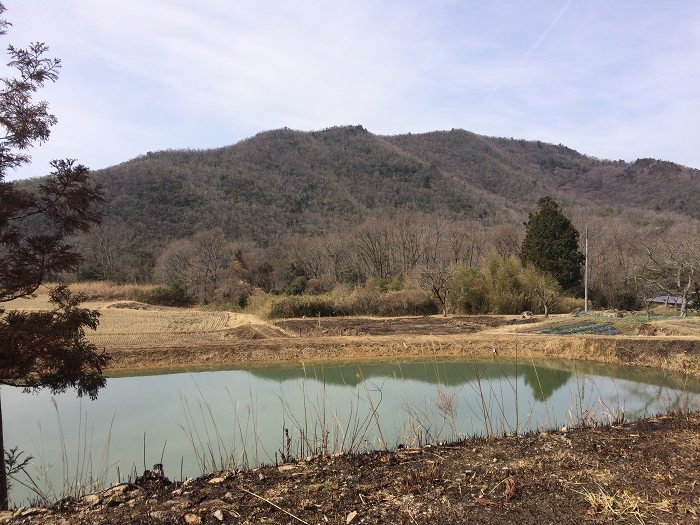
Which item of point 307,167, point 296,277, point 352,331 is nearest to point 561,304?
point 352,331

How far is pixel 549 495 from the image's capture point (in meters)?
3.37

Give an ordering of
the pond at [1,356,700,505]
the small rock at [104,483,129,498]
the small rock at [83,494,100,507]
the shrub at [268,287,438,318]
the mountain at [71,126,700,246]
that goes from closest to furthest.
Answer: the small rock at [83,494,100,507]
the small rock at [104,483,129,498]
the pond at [1,356,700,505]
the shrub at [268,287,438,318]
the mountain at [71,126,700,246]

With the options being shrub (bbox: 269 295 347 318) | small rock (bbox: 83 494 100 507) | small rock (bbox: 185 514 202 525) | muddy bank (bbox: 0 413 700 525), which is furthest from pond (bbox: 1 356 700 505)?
shrub (bbox: 269 295 347 318)

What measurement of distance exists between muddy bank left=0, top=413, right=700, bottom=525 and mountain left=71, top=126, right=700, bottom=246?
51.0 meters

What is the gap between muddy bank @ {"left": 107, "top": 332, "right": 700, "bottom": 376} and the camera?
1669 cm

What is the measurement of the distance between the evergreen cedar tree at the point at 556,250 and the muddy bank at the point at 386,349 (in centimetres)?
1296

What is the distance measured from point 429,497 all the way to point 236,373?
1337 cm

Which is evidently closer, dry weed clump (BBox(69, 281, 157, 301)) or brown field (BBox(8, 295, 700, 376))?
brown field (BBox(8, 295, 700, 376))

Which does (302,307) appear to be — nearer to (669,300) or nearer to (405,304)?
(405,304)

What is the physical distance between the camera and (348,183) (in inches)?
3034

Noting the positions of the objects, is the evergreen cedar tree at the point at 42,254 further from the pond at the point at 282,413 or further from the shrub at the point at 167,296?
the shrub at the point at 167,296

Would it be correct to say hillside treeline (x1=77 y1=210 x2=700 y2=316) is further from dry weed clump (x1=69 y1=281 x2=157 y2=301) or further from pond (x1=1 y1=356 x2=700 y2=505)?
pond (x1=1 y1=356 x2=700 y2=505)

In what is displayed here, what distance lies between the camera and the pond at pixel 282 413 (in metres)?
5.46

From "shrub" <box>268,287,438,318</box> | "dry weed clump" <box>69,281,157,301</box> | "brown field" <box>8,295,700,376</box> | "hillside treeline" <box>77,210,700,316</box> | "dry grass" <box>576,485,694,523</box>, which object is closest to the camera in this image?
"dry grass" <box>576,485,694,523</box>
